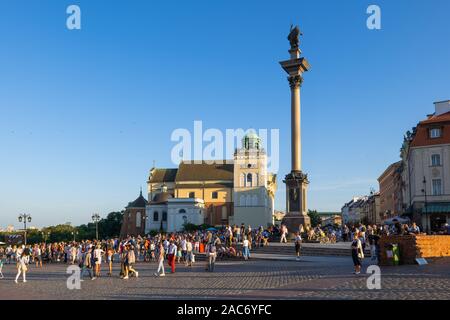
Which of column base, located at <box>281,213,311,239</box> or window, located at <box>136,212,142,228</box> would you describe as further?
window, located at <box>136,212,142,228</box>

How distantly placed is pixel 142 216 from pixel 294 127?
70401mm

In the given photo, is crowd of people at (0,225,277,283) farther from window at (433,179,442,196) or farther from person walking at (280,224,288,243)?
window at (433,179,442,196)

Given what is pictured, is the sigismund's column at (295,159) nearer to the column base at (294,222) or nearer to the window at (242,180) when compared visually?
the column base at (294,222)

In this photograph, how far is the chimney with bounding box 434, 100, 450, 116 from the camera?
58875mm

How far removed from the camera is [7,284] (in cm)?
2250

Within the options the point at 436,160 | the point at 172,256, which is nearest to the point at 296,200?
the point at 172,256

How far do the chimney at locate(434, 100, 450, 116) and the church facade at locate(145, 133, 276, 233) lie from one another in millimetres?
46990

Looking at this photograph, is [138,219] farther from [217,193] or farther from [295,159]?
[295,159]

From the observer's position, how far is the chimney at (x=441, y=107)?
5888 centimetres

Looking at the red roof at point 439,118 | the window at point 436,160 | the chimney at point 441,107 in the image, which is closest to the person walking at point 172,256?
the window at point 436,160

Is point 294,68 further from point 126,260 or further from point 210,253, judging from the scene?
point 126,260

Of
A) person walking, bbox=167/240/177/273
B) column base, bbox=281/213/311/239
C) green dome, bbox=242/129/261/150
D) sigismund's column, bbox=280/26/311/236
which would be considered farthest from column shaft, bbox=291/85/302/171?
green dome, bbox=242/129/261/150

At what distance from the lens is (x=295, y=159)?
40.2m
